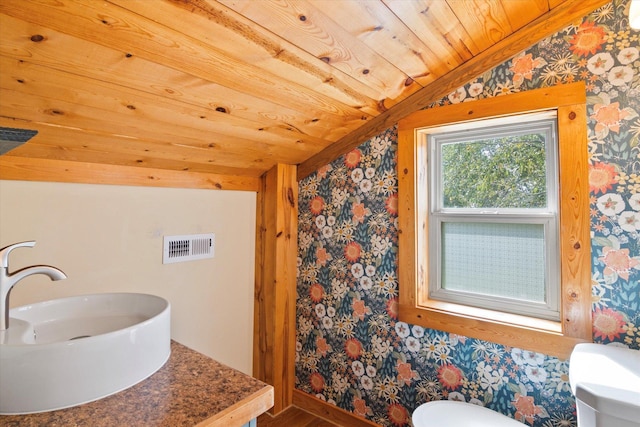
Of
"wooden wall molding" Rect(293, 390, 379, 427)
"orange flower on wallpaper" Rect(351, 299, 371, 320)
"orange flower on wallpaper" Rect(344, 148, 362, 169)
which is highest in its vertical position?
"orange flower on wallpaper" Rect(344, 148, 362, 169)

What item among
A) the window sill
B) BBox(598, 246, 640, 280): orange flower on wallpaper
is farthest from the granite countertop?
BBox(598, 246, 640, 280): orange flower on wallpaper

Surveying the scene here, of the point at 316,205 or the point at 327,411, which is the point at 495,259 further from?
the point at 327,411

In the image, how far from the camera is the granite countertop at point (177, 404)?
0.79m

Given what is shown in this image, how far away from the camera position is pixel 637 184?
137 cm

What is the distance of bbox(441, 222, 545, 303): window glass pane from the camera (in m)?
1.71

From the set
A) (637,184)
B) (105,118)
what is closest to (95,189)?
(105,118)

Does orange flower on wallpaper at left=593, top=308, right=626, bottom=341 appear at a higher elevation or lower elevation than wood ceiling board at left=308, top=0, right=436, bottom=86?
lower

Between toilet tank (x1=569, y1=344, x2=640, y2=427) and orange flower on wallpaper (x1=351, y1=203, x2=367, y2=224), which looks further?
orange flower on wallpaper (x1=351, y1=203, x2=367, y2=224)

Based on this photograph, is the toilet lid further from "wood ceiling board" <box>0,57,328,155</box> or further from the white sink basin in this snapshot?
"wood ceiling board" <box>0,57,328,155</box>

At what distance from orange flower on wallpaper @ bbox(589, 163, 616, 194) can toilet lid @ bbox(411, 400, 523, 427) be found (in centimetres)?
102

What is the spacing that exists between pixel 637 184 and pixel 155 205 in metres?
2.17

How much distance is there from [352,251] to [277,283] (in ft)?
1.80

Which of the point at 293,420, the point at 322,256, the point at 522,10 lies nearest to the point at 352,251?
the point at 322,256

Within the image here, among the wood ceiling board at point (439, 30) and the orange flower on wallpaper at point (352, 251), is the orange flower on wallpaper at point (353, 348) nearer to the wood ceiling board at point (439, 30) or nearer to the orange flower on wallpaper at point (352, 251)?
the orange flower on wallpaper at point (352, 251)
